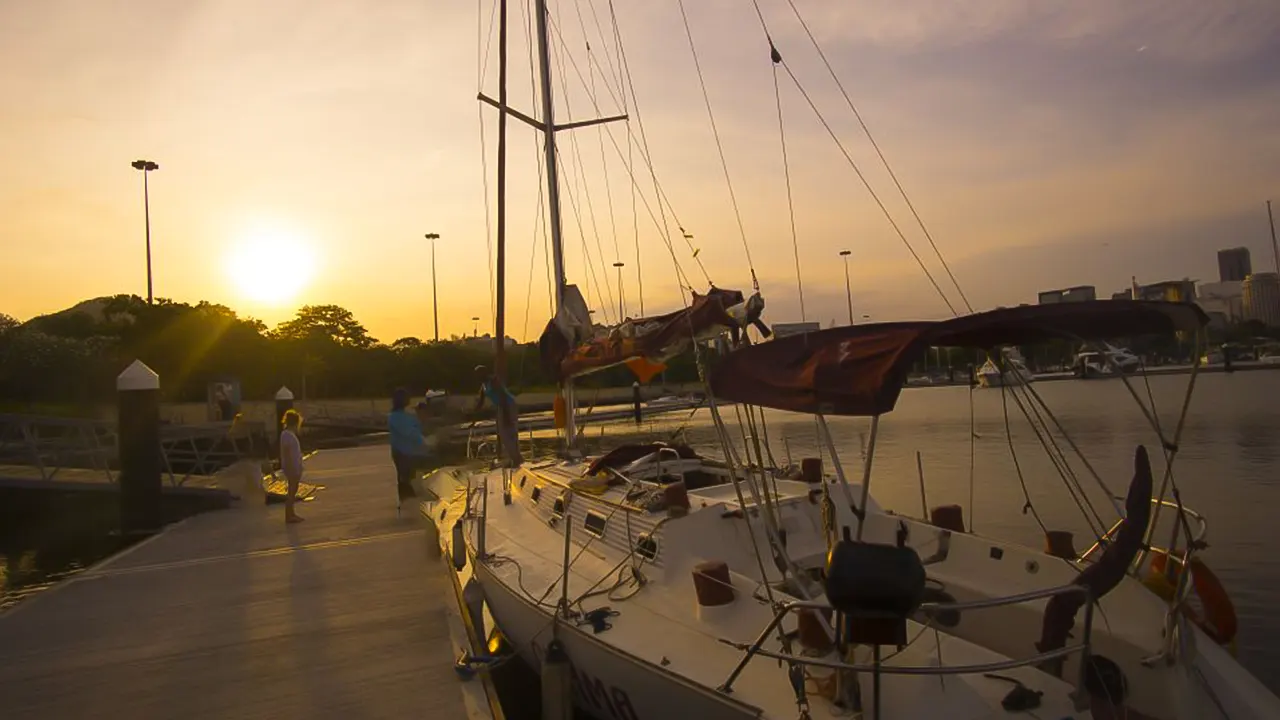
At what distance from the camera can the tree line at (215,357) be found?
36844 mm

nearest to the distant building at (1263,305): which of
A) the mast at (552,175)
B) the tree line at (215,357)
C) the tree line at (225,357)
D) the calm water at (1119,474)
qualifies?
the tree line at (225,357)

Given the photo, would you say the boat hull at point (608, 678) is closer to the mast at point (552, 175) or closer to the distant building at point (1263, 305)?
the mast at point (552, 175)

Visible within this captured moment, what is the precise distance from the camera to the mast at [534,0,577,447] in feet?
37.0

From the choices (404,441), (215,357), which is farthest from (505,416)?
(215,357)

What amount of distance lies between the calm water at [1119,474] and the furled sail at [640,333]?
356cm

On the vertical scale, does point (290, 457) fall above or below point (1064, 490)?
above

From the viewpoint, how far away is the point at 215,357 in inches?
1929

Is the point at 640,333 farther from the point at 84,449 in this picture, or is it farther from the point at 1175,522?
the point at 84,449

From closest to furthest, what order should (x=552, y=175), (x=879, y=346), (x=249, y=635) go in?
(x=879, y=346) → (x=249, y=635) → (x=552, y=175)

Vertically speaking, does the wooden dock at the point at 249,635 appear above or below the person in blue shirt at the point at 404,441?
below

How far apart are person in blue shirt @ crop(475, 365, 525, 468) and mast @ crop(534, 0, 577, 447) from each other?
0.79 metres

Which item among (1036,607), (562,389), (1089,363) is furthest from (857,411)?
(1089,363)

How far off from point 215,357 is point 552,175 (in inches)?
1764

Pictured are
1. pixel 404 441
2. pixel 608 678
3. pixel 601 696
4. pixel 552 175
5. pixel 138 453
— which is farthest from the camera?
pixel 138 453
